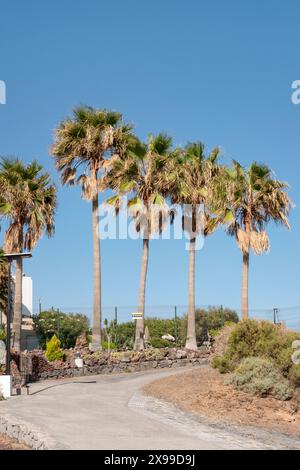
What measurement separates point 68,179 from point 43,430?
82.4ft

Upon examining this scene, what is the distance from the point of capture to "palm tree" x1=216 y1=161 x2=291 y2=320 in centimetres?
3747

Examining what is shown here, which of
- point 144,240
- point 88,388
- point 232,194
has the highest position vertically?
point 232,194

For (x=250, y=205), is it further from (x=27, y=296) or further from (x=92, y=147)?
(x=27, y=296)

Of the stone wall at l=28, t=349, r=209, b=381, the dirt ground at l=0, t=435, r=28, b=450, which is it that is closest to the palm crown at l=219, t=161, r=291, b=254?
the stone wall at l=28, t=349, r=209, b=381

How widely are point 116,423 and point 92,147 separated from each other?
2290cm

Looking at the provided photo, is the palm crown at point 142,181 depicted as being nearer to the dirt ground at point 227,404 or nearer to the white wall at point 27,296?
the dirt ground at point 227,404

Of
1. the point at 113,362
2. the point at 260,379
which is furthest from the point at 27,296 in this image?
the point at 260,379

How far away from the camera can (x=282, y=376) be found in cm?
2292

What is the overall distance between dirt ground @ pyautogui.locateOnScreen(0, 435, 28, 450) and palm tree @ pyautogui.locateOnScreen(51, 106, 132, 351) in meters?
21.0

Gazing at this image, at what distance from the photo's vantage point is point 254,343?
83.4ft

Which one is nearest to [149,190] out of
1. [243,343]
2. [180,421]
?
[243,343]
